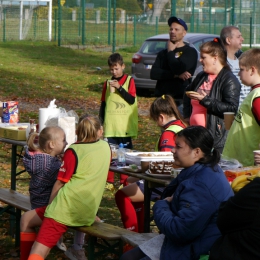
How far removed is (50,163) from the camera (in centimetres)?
599

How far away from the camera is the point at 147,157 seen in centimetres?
567

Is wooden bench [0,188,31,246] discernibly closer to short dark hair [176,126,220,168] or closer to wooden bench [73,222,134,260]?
wooden bench [73,222,134,260]

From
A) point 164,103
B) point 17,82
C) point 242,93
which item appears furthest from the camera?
point 17,82

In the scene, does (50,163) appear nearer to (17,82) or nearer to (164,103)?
(164,103)

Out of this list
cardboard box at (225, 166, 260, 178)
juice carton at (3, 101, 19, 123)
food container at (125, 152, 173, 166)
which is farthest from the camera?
juice carton at (3, 101, 19, 123)

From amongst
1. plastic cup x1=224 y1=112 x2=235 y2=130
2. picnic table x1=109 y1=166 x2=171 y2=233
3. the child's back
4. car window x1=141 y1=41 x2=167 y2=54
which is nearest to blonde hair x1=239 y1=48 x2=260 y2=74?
plastic cup x1=224 y1=112 x2=235 y2=130

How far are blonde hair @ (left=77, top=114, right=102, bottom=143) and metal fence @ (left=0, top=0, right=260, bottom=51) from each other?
85.0ft

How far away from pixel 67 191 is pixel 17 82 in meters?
15.4

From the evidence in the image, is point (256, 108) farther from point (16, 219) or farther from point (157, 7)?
point (157, 7)

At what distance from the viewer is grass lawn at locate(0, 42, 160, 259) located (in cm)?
840

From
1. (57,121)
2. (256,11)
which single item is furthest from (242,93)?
(256,11)

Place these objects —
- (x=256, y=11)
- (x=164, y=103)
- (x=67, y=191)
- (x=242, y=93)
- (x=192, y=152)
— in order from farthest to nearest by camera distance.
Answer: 1. (x=256, y=11)
2. (x=242, y=93)
3. (x=164, y=103)
4. (x=67, y=191)
5. (x=192, y=152)

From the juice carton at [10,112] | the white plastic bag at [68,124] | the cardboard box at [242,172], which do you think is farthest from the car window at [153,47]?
the cardboard box at [242,172]

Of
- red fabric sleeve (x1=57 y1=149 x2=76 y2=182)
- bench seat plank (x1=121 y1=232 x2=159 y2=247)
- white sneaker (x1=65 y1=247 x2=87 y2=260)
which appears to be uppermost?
red fabric sleeve (x1=57 y1=149 x2=76 y2=182)
